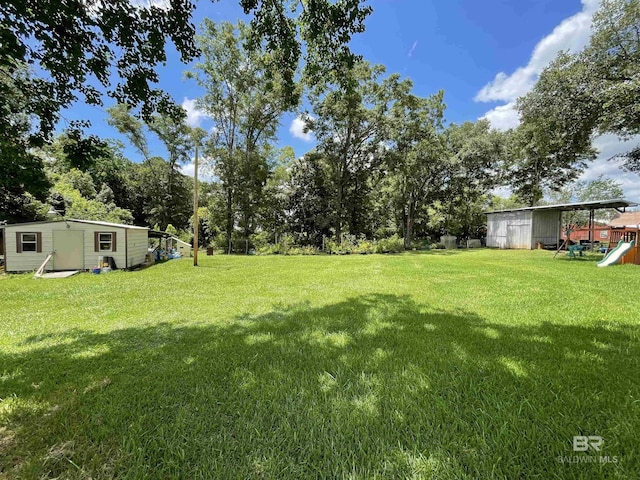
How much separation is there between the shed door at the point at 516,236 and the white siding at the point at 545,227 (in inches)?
26.0

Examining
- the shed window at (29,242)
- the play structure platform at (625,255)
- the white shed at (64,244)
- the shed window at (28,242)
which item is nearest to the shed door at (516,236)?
the play structure platform at (625,255)

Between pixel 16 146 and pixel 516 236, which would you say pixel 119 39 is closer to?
pixel 16 146

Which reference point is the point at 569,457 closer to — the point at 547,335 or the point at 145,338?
the point at 547,335

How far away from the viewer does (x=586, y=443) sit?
1554mm

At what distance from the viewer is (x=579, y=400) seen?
75.7 inches

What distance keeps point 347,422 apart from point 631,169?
Answer: 19807mm

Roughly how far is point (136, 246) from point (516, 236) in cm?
2520

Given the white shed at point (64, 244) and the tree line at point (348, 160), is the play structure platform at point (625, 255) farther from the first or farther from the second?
the white shed at point (64, 244)

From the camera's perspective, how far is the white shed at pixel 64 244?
11062mm

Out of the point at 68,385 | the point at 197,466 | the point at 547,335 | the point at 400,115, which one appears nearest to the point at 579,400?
the point at 547,335

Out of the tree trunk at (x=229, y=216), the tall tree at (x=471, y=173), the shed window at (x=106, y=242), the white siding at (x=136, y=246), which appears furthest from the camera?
the tall tree at (x=471, y=173)

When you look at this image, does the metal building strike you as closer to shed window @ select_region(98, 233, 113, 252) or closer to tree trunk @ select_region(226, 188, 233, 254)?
tree trunk @ select_region(226, 188, 233, 254)

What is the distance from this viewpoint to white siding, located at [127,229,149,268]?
40.7 ft

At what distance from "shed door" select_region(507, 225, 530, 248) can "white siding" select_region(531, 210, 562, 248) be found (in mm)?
660
